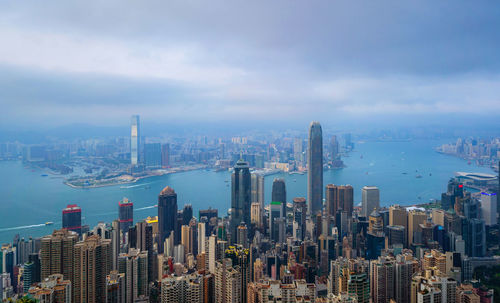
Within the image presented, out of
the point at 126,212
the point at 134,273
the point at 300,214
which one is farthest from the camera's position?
the point at 300,214

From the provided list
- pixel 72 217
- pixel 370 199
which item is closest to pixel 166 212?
pixel 72 217

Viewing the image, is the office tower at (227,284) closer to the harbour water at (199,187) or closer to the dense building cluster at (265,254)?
the dense building cluster at (265,254)

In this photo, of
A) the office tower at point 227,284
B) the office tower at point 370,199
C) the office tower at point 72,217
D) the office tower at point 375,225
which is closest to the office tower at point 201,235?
the office tower at point 72,217

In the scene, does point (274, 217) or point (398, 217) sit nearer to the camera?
point (398, 217)

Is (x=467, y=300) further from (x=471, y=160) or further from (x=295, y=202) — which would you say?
(x=471, y=160)

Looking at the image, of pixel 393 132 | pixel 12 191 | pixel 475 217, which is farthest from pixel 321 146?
pixel 12 191

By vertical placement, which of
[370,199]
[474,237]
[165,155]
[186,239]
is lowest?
[186,239]

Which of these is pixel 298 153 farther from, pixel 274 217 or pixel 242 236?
pixel 242 236
